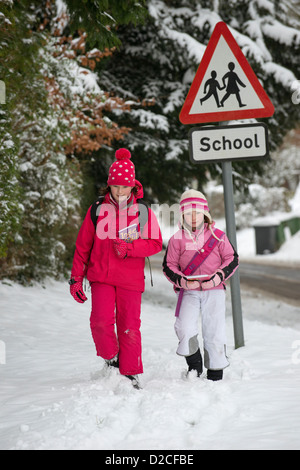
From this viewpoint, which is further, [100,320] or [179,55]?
[179,55]

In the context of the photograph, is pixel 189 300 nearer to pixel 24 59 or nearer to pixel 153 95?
pixel 24 59

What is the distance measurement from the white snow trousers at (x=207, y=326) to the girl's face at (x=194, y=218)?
479 millimetres

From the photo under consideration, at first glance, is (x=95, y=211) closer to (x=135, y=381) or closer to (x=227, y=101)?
(x=135, y=381)

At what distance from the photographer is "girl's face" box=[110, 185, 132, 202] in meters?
3.90

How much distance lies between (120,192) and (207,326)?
1124 mm

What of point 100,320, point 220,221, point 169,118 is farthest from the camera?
point 220,221

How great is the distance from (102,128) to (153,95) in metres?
1.88

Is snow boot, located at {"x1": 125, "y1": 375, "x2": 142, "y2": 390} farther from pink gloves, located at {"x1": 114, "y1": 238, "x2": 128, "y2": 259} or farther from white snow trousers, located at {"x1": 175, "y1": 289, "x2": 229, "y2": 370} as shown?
pink gloves, located at {"x1": 114, "y1": 238, "x2": 128, "y2": 259}

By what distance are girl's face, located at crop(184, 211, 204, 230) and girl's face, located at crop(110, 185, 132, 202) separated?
0.45 meters

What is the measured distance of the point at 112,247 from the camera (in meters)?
3.84

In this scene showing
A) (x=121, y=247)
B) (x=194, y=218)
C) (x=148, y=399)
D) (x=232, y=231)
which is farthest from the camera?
(x=232, y=231)

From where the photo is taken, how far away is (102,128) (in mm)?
8586

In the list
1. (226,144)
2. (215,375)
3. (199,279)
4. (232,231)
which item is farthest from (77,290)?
Answer: (226,144)

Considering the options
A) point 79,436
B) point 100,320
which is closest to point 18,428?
point 79,436
